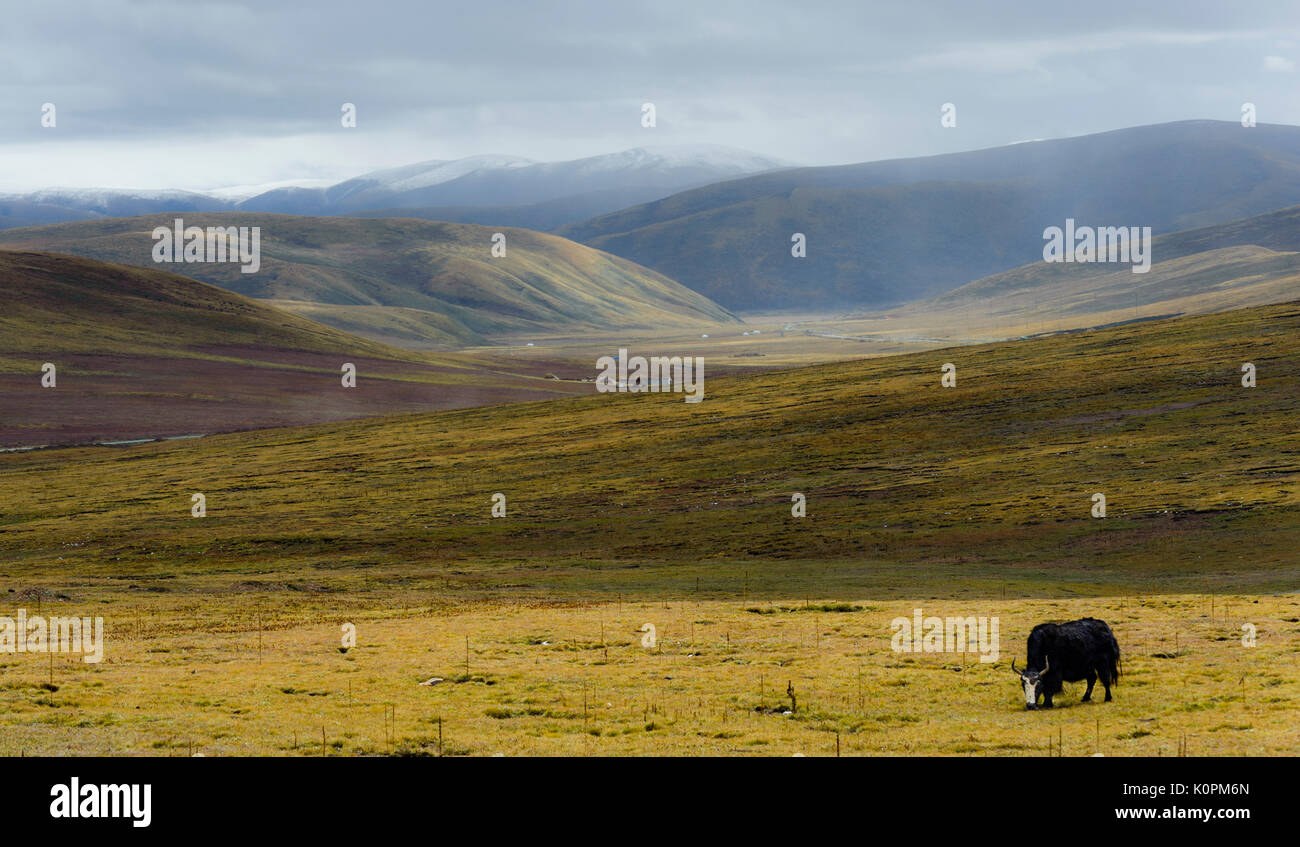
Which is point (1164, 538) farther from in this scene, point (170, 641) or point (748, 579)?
point (170, 641)

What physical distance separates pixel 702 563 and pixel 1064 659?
38.6 metres

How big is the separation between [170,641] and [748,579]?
27.0 meters

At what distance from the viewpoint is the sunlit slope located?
58281 mm

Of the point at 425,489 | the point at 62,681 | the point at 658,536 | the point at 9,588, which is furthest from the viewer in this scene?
the point at 425,489

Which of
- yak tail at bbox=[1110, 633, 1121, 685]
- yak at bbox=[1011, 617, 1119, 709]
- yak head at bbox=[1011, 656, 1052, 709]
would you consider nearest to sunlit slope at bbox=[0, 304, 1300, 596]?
yak tail at bbox=[1110, 633, 1121, 685]

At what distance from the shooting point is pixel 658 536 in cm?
7044

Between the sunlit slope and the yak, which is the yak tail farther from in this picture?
the sunlit slope

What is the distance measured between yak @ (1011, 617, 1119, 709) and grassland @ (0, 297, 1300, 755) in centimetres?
57

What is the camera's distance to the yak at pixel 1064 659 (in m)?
22.8

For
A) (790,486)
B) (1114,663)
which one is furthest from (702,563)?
(1114,663)

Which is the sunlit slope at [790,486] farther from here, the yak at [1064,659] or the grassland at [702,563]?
the yak at [1064,659]

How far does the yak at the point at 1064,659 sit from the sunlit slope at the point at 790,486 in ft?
77.4

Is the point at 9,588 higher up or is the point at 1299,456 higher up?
the point at 1299,456
